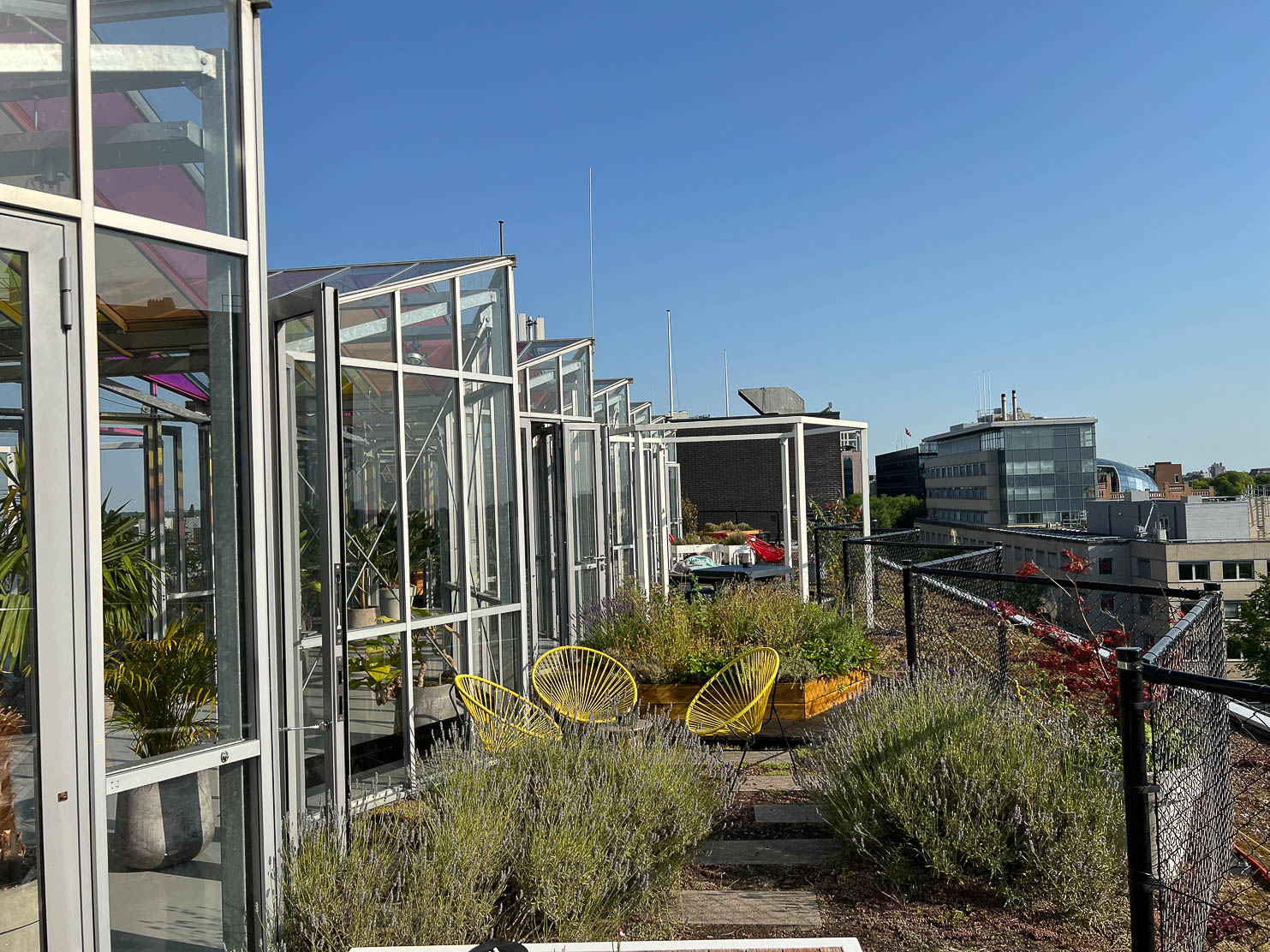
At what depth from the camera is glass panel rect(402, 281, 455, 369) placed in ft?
18.7

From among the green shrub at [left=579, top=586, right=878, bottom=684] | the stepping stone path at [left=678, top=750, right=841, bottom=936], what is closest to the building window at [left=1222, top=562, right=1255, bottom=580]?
the green shrub at [left=579, top=586, right=878, bottom=684]

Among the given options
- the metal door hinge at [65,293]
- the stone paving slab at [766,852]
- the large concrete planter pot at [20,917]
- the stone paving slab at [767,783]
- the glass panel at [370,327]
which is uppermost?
the glass panel at [370,327]

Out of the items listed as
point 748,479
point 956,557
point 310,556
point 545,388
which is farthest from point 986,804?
point 748,479

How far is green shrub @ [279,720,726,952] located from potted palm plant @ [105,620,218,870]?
37 centimetres

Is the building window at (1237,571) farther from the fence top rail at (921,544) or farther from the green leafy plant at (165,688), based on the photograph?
the green leafy plant at (165,688)

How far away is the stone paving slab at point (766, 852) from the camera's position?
4.22 metres

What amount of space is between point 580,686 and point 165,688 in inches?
135

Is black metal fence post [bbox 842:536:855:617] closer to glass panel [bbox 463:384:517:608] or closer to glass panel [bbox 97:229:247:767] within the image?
glass panel [bbox 463:384:517:608]

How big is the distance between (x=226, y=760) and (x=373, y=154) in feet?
43.1

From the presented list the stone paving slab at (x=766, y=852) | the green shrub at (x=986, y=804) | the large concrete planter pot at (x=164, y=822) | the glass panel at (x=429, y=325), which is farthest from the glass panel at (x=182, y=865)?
the glass panel at (x=429, y=325)

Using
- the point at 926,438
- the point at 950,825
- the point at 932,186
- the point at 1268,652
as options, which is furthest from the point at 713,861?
the point at 926,438

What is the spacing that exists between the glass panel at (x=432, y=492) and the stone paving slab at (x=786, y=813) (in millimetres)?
2242

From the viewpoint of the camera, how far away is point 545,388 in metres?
9.52

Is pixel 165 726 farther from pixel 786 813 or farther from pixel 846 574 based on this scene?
pixel 846 574
